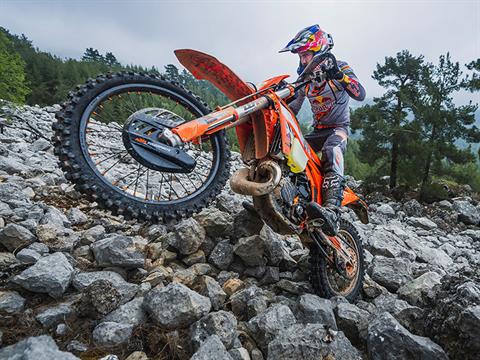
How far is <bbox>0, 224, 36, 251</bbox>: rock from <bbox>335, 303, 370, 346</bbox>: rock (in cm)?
291

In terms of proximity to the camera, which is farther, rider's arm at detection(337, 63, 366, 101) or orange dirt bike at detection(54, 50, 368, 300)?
rider's arm at detection(337, 63, 366, 101)

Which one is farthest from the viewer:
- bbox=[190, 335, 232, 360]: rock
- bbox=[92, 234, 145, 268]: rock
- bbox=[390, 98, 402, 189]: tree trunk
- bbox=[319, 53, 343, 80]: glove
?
bbox=[390, 98, 402, 189]: tree trunk

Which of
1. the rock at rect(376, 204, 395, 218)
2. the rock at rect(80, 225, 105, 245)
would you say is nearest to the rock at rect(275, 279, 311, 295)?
the rock at rect(80, 225, 105, 245)

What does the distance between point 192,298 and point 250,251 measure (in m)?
1.27

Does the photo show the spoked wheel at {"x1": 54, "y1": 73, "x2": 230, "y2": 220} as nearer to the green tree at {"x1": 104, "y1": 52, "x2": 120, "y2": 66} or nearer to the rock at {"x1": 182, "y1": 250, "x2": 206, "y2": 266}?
the rock at {"x1": 182, "y1": 250, "x2": 206, "y2": 266}

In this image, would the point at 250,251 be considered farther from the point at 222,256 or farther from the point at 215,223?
the point at 215,223

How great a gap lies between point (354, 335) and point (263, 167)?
65.9 inches

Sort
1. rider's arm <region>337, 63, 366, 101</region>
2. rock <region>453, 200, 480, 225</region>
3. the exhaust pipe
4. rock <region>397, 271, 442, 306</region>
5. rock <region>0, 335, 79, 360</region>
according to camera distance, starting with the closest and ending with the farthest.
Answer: rock <region>0, 335, 79, 360</region>, the exhaust pipe, rock <region>397, 271, 442, 306</region>, rider's arm <region>337, 63, 366, 101</region>, rock <region>453, 200, 480, 225</region>

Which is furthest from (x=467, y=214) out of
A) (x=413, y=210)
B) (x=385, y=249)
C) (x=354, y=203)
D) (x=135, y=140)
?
(x=135, y=140)

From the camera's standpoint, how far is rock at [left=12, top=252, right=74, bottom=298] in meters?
2.32

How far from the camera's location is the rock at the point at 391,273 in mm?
3906

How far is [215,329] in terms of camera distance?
2.16 meters

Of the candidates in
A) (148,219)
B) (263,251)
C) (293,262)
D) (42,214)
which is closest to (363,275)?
(293,262)

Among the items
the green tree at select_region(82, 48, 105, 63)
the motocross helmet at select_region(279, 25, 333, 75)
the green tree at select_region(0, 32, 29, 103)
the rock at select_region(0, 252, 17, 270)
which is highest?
the green tree at select_region(82, 48, 105, 63)
